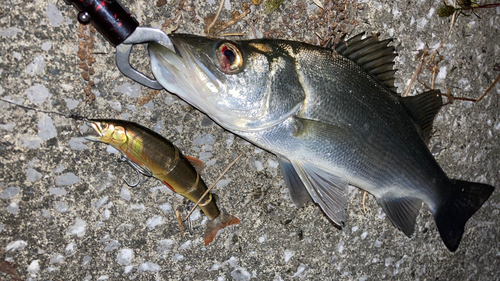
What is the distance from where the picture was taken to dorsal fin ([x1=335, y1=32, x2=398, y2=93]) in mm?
1908

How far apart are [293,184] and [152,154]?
886 mm

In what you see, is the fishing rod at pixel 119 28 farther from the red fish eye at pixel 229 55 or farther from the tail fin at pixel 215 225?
the tail fin at pixel 215 225

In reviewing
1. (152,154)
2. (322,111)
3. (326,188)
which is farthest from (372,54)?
(152,154)

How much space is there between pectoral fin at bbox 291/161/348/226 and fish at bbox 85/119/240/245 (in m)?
0.62

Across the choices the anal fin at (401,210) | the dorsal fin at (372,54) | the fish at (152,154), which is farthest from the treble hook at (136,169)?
the anal fin at (401,210)

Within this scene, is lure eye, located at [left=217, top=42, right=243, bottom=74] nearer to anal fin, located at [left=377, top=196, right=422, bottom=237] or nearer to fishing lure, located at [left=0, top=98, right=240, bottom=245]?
fishing lure, located at [left=0, top=98, right=240, bottom=245]

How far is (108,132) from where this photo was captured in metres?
1.62

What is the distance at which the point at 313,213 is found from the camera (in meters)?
2.24

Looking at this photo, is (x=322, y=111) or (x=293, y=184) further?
(x=293, y=184)

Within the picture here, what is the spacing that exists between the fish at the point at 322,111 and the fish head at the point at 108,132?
1.07 ft

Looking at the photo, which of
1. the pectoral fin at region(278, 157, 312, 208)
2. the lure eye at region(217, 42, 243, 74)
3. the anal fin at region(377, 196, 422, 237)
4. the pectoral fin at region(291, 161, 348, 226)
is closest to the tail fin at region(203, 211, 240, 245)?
the pectoral fin at region(278, 157, 312, 208)

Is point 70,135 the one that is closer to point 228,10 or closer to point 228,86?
point 228,86

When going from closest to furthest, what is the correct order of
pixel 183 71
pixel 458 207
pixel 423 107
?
pixel 183 71
pixel 423 107
pixel 458 207

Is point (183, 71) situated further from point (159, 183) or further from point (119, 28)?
point (159, 183)
